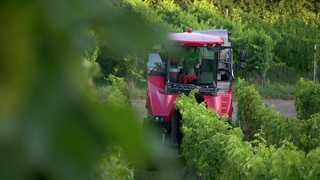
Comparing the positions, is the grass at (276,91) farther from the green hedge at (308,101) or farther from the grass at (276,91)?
the green hedge at (308,101)

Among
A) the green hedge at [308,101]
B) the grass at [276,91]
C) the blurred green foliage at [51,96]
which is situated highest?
the blurred green foliage at [51,96]

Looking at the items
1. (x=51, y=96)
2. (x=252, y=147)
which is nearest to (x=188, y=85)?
(x=252, y=147)

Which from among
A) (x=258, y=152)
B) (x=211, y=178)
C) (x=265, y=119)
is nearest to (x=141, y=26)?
(x=258, y=152)

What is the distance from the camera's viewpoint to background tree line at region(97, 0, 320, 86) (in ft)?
81.3

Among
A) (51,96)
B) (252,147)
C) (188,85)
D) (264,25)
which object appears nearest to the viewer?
(51,96)

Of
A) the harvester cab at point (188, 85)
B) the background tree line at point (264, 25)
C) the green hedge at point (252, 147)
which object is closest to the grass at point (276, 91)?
the background tree line at point (264, 25)

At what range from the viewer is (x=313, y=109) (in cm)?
1252

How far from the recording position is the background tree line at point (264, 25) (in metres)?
24.8

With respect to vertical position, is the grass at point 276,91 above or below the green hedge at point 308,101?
below

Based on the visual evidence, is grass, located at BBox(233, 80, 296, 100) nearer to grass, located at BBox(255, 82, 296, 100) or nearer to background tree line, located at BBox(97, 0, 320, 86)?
grass, located at BBox(255, 82, 296, 100)

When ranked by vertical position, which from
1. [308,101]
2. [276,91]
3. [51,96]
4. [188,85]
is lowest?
[276,91]

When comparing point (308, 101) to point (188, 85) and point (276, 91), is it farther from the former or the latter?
point (276, 91)

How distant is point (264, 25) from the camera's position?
96.0ft

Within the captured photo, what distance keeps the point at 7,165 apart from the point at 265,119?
9.51m
